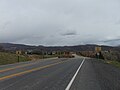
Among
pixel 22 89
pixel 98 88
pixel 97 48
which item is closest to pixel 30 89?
pixel 22 89

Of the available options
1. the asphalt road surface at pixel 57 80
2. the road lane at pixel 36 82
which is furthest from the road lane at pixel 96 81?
the road lane at pixel 36 82

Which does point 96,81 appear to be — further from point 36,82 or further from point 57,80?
point 36,82

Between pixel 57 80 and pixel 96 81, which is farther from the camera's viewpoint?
pixel 57 80

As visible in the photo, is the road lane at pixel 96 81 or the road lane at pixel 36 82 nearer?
the road lane at pixel 36 82

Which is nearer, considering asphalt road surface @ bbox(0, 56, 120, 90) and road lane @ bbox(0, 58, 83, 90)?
road lane @ bbox(0, 58, 83, 90)

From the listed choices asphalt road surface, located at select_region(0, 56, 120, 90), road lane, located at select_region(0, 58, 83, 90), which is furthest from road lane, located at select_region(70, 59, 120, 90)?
road lane, located at select_region(0, 58, 83, 90)

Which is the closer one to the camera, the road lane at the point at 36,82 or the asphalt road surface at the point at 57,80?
the road lane at the point at 36,82

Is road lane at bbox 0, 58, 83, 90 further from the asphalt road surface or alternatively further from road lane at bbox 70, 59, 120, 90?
road lane at bbox 70, 59, 120, 90

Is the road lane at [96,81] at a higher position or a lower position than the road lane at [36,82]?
lower

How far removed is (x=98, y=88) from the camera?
13.6 m

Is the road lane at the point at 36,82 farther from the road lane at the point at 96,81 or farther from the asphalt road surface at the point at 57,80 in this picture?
the road lane at the point at 96,81

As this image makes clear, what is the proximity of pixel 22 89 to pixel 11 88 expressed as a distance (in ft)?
1.96

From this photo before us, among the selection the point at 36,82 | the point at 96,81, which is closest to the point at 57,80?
the point at 36,82

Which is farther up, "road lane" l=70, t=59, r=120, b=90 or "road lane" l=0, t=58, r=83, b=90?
Answer: "road lane" l=0, t=58, r=83, b=90
